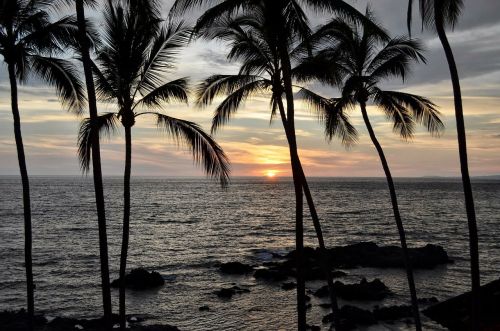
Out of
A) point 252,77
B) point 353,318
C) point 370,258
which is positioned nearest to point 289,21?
point 252,77

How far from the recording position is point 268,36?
1288cm

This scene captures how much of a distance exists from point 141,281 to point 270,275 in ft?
35.2

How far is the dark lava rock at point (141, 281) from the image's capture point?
34812 millimetres

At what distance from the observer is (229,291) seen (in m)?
33.1

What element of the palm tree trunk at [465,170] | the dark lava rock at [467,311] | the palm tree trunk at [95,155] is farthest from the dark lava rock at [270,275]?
the palm tree trunk at [465,170]

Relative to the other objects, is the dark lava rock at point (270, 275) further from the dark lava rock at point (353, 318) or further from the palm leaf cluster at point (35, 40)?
the palm leaf cluster at point (35, 40)

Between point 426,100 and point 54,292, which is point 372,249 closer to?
point 54,292

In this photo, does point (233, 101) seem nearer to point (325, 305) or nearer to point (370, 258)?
point (325, 305)

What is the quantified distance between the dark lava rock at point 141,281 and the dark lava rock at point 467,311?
24.0m

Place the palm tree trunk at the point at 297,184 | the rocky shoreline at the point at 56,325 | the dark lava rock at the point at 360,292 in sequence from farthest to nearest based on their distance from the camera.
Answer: the dark lava rock at the point at 360,292 → the rocky shoreline at the point at 56,325 → the palm tree trunk at the point at 297,184

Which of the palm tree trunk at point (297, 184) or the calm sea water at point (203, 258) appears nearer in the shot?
the palm tree trunk at point (297, 184)

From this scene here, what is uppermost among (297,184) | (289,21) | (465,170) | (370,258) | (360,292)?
(289,21)

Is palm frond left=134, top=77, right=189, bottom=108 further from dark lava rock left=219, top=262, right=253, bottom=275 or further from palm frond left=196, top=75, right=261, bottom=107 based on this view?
dark lava rock left=219, top=262, right=253, bottom=275

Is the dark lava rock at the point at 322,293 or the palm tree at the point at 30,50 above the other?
the palm tree at the point at 30,50
